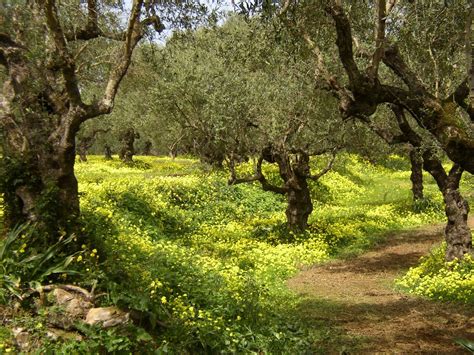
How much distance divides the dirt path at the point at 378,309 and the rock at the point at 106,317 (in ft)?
15.6

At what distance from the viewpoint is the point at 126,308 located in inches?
311

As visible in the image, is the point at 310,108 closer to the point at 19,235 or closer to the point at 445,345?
the point at 445,345

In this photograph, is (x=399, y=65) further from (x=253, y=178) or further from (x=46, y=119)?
(x=253, y=178)

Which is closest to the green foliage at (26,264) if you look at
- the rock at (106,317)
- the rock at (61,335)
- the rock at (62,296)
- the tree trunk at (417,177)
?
the rock at (62,296)

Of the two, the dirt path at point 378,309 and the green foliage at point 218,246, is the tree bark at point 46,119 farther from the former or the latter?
the dirt path at point 378,309

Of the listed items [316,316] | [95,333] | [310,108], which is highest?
[310,108]

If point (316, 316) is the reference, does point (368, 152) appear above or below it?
above

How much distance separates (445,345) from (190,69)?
23318 mm

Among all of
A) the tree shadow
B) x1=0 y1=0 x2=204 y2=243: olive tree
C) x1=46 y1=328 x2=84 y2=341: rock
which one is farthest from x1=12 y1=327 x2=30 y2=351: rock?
the tree shadow

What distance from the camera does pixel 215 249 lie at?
1784cm

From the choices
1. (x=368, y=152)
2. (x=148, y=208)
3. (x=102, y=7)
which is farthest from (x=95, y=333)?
(x=368, y=152)

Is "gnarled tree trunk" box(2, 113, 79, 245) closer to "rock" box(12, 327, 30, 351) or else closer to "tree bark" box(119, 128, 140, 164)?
"rock" box(12, 327, 30, 351)

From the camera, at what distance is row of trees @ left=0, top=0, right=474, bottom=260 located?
9.61 m

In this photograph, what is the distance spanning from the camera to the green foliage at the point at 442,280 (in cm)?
1227
